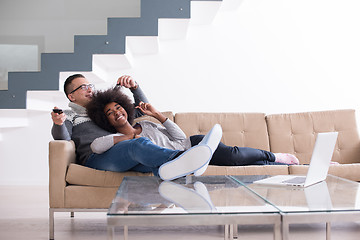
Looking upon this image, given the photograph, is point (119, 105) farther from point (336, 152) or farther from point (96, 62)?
point (336, 152)

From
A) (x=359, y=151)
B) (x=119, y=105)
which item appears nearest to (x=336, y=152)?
(x=359, y=151)

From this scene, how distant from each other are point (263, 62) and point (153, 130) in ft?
6.53

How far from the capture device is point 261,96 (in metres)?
4.38

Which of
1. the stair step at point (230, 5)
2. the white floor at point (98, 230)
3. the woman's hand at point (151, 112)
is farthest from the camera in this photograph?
Answer: the stair step at point (230, 5)

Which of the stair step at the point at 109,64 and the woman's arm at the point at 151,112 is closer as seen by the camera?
the woman's arm at the point at 151,112

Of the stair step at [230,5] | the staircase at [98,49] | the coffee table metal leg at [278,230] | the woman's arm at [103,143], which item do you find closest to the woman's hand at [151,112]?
the woman's arm at [103,143]

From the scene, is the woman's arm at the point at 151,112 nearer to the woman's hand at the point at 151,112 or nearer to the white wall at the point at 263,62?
the woman's hand at the point at 151,112

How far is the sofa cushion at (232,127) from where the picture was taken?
3.23m

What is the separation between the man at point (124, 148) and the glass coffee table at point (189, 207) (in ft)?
0.54

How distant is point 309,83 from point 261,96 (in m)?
0.52

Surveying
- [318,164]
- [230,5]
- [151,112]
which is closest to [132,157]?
[151,112]

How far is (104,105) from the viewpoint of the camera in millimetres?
2785

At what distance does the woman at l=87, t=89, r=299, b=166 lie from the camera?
2721 millimetres

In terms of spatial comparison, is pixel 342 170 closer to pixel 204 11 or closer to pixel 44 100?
pixel 204 11
